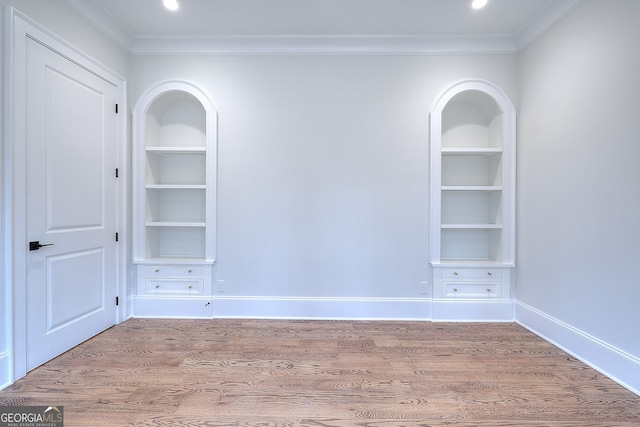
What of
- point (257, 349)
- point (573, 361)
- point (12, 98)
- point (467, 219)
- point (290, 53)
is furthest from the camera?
point (467, 219)

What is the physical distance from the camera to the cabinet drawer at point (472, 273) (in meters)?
3.09

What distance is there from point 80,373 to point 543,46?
455 centimetres

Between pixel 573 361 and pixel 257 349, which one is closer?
pixel 573 361

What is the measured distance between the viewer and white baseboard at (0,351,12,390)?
1912 mm

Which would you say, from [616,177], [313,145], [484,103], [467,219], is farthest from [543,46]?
[313,145]

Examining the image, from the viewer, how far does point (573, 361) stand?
2277 millimetres

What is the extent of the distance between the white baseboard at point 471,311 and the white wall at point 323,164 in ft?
1.20

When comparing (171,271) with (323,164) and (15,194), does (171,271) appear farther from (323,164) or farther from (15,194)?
(323,164)

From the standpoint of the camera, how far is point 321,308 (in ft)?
10.2

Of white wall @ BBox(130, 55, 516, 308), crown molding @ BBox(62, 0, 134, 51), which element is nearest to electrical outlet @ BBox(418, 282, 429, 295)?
white wall @ BBox(130, 55, 516, 308)

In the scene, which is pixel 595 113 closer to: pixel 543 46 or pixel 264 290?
pixel 543 46

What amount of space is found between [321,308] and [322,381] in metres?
1.12

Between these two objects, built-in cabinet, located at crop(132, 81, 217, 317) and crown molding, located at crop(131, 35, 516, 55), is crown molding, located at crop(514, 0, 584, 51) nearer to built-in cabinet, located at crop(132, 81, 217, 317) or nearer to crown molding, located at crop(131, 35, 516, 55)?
crown molding, located at crop(131, 35, 516, 55)

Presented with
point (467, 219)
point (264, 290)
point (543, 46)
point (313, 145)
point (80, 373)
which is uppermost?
point (543, 46)
